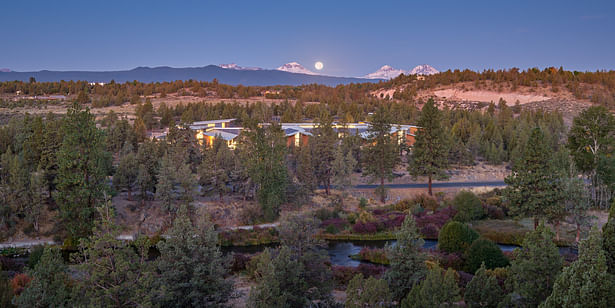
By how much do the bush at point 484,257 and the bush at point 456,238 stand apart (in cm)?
206

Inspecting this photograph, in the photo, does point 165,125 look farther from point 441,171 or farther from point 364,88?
point 364,88

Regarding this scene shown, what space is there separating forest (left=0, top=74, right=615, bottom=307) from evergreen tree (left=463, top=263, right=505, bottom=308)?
1.9 inches

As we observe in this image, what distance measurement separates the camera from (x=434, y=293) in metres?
13.8

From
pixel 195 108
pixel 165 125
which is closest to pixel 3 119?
pixel 165 125

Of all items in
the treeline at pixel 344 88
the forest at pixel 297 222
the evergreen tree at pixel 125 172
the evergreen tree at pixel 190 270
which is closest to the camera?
the forest at pixel 297 222

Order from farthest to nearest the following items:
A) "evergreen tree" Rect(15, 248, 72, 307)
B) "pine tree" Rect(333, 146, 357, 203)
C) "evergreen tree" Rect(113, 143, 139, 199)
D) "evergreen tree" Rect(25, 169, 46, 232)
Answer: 1. "pine tree" Rect(333, 146, 357, 203)
2. "evergreen tree" Rect(113, 143, 139, 199)
3. "evergreen tree" Rect(25, 169, 46, 232)
4. "evergreen tree" Rect(15, 248, 72, 307)

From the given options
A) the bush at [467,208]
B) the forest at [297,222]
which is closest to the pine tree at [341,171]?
the forest at [297,222]

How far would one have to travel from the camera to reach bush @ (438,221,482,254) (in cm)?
2447

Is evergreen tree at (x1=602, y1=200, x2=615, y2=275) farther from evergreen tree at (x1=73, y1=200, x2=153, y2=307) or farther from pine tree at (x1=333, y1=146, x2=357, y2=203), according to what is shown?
pine tree at (x1=333, y1=146, x2=357, y2=203)

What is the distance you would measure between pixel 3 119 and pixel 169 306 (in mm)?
71707

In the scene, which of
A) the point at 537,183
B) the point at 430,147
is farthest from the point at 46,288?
the point at 430,147

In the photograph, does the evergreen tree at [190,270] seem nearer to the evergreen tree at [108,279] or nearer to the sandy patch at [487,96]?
the evergreen tree at [108,279]

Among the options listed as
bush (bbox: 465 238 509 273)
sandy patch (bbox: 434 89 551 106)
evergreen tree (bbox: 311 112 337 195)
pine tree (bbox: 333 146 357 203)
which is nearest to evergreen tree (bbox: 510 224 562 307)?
bush (bbox: 465 238 509 273)

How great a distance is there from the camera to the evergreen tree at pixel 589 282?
34.1 ft
